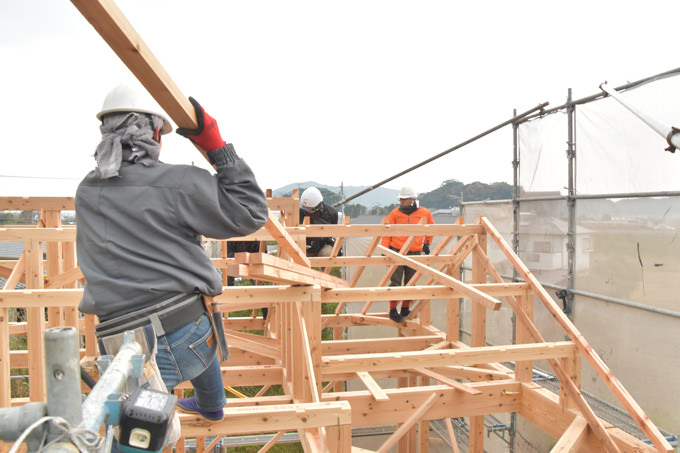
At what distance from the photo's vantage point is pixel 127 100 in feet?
6.90

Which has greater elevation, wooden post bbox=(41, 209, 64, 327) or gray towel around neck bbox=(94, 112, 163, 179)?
gray towel around neck bbox=(94, 112, 163, 179)

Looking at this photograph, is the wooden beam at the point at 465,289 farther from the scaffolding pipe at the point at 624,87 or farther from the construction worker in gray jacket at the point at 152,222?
the scaffolding pipe at the point at 624,87

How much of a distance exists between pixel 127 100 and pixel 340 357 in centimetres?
269

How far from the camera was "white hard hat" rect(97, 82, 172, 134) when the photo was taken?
210 centimetres

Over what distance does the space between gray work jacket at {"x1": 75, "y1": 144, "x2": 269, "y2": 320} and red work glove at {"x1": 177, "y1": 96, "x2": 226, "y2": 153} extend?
127 millimetres

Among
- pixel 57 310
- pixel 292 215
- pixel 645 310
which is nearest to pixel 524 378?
pixel 645 310

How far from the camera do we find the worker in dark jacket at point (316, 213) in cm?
913

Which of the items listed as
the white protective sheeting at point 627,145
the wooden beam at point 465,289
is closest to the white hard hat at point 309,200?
the wooden beam at point 465,289

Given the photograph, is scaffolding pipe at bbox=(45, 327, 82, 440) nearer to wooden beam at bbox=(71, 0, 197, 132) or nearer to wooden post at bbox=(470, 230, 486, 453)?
wooden beam at bbox=(71, 0, 197, 132)

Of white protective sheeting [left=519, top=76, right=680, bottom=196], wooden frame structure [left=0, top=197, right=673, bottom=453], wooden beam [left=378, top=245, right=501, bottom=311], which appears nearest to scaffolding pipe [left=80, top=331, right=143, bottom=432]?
wooden frame structure [left=0, top=197, right=673, bottom=453]

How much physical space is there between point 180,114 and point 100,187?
1.52 ft

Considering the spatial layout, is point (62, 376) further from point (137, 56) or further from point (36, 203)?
point (36, 203)

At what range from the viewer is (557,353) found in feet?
13.4

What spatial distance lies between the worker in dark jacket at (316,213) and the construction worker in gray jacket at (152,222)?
6912 mm
